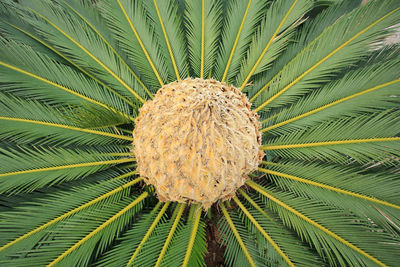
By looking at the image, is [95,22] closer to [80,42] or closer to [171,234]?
[80,42]

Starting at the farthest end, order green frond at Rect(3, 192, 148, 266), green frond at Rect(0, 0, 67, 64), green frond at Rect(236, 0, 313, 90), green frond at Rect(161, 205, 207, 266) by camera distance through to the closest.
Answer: green frond at Rect(236, 0, 313, 90)
green frond at Rect(0, 0, 67, 64)
green frond at Rect(161, 205, 207, 266)
green frond at Rect(3, 192, 148, 266)

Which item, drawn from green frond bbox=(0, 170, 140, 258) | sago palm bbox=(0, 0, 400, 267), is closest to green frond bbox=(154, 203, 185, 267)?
sago palm bbox=(0, 0, 400, 267)

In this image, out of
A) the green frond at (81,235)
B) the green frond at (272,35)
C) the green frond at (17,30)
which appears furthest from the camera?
the green frond at (272,35)

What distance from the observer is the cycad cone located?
1.62m

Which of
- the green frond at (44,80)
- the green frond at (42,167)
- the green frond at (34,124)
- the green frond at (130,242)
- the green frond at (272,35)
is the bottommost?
Result: the green frond at (130,242)

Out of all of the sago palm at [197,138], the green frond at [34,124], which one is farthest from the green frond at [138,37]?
the green frond at [34,124]

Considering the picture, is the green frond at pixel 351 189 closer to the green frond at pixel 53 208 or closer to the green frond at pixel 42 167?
the green frond at pixel 53 208

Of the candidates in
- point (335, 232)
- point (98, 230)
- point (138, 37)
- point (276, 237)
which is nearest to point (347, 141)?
point (335, 232)

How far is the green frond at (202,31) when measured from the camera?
92.0 inches

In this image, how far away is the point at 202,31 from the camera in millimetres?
2375

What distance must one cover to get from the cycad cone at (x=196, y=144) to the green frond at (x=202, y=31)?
0.64 m

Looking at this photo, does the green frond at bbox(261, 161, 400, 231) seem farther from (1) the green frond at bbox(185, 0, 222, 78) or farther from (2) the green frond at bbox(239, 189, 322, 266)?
(1) the green frond at bbox(185, 0, 222, 78)

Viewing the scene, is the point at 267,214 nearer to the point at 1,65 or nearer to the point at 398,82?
the point at 398,82

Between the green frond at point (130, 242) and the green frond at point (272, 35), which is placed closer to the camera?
the green frond at point (130, 242)
